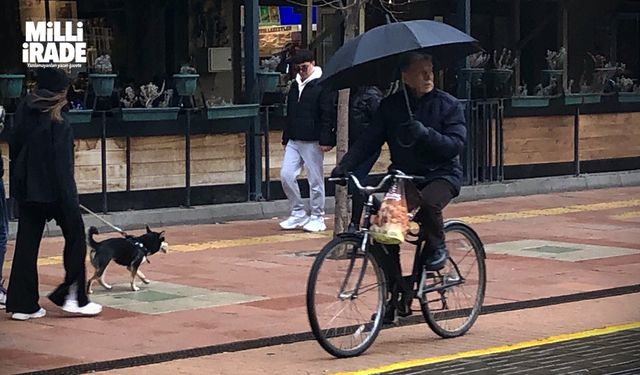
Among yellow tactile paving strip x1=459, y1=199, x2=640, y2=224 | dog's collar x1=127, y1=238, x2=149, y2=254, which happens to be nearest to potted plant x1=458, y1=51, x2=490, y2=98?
yellow tactile paving strip x1=459, y1=199, x2=640, y2=224

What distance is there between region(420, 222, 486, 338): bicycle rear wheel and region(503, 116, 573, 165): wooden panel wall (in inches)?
387

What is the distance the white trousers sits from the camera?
14.4m

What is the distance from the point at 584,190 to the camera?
62.6 feet

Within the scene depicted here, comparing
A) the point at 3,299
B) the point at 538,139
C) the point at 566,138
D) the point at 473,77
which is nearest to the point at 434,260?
the point at 3,299


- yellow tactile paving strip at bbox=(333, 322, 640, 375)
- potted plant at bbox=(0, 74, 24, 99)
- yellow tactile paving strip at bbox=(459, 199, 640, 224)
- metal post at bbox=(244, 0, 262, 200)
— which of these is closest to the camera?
yellow tactile paving strip at bbox=(333, 322, 640, 375)

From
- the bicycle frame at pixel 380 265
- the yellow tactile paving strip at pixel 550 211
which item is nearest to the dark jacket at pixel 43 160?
the bicycle frame at pixel 380 265

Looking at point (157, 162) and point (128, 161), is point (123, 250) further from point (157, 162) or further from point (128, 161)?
point (157, 162)

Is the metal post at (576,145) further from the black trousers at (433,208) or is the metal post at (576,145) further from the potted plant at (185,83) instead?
the black trousers at (433,208)

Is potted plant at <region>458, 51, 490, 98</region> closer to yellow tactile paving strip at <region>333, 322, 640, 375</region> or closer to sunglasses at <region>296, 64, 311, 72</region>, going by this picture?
sunglasses at <region>296, 64, 311, 72</region>

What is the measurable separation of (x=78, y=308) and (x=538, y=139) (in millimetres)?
11013

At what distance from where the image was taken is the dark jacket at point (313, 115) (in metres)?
14.1

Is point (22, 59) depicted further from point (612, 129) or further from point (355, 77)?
point (612, 129)

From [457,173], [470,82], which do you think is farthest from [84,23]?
[457,173]

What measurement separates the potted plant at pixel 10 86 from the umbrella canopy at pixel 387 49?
6295 millimetres
